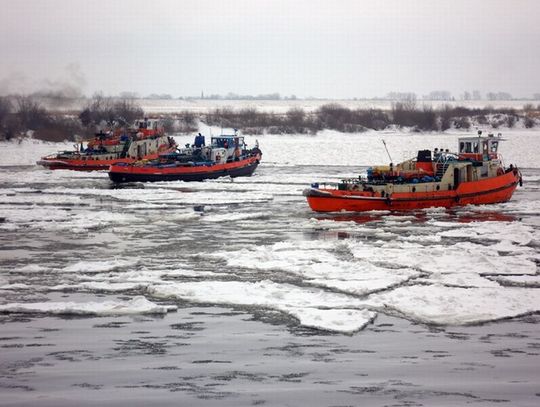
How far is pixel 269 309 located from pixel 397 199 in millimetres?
16020

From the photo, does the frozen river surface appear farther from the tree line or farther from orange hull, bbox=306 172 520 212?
the tree line

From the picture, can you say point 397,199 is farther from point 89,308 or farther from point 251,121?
point 251,121

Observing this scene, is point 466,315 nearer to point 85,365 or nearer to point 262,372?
point 262,372

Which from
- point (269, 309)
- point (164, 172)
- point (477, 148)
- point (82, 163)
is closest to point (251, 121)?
point (82, 163)

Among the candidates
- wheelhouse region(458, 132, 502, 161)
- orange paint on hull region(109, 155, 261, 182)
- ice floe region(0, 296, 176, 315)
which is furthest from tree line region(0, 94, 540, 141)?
ice floe region(0, 296, 176, 315)

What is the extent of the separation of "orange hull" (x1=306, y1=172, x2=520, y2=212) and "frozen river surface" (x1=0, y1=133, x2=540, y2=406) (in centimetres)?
78

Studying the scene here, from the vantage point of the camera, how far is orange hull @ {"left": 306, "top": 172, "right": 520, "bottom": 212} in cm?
2948

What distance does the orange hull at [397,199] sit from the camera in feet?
96.7

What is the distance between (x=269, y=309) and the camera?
1471 centimetres

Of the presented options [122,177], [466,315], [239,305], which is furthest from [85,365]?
[122,177]

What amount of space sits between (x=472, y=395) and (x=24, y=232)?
17.3m

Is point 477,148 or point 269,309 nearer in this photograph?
point 269,309

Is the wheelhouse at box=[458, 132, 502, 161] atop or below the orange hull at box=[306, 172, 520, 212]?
atop

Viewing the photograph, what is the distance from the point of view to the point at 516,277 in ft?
56.7
